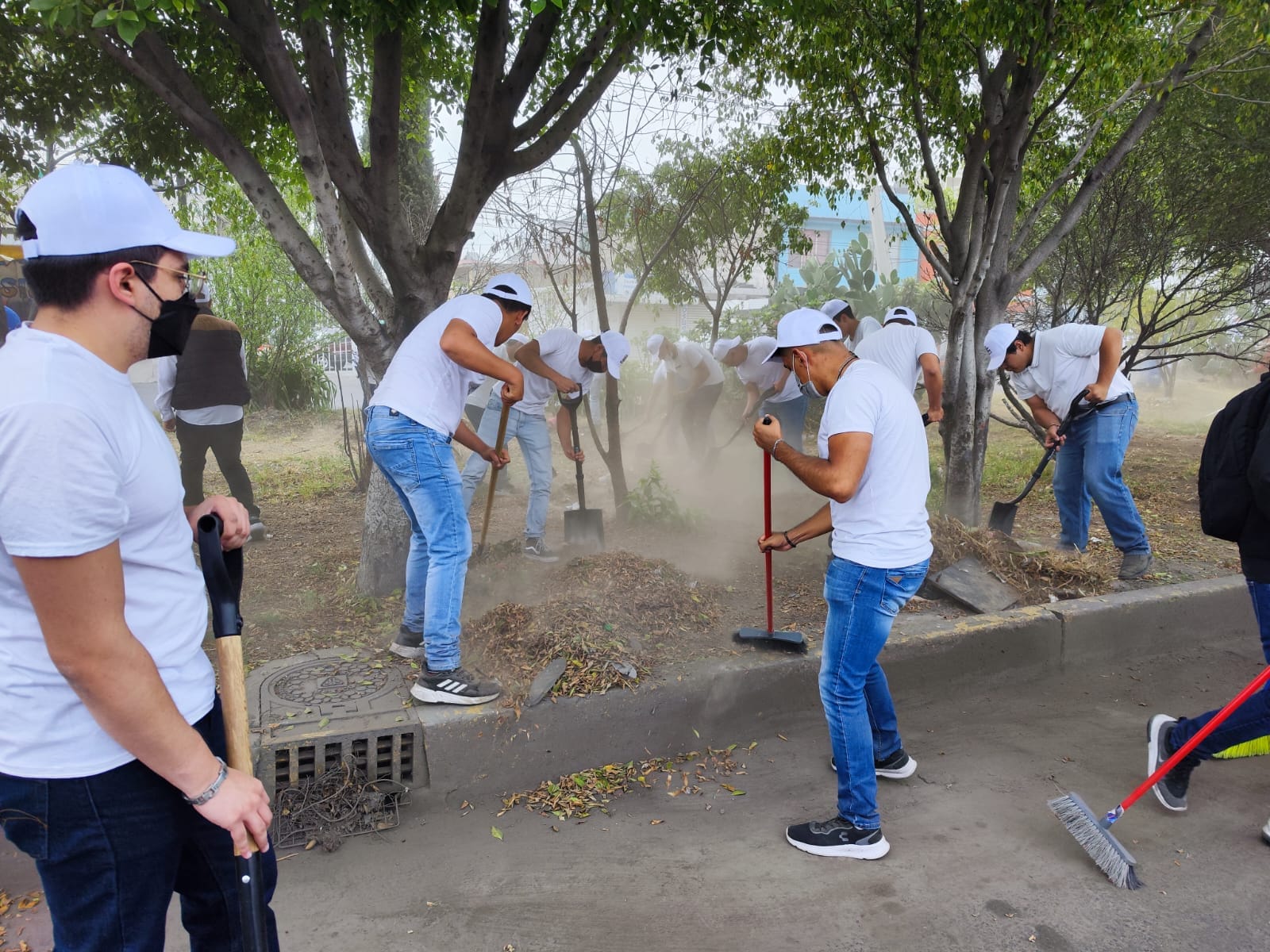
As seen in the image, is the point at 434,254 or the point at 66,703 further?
the point at 434,254

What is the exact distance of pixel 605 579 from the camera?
191 inches

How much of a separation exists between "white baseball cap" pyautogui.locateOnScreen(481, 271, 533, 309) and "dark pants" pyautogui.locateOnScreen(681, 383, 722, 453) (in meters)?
5.01

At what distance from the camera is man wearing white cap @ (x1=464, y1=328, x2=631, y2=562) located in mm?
5930

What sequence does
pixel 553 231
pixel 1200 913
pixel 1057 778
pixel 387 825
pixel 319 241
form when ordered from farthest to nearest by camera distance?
pixel 319 241, pixel 553 231, pixel 1057 778, pixel 387 825, pixel 1200 913

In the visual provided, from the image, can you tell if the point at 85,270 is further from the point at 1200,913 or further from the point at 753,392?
the point at 753,392

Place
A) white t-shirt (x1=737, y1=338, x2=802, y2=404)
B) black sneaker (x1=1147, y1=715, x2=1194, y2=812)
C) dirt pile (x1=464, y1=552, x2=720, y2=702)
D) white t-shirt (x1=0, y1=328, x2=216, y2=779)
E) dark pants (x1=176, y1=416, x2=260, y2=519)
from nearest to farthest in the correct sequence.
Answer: white t-shirt (x1=0, y1=328, x2=216, y2=779) < black sneaker (x1=1147, y1=715, x2=1194, y2=812) < dirt pile (x1=464, y1=552, x2=720, y2=702) < dark pants (x1=176, y1=416, x2=260, y2=519) < white t-shirt (x1=737, y1=338, x2=802, y2=404)

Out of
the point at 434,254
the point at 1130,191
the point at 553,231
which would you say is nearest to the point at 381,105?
the point at 434,254

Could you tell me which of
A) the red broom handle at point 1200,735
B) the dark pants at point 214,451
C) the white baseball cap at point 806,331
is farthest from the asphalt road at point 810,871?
the dark pants at point 214,451

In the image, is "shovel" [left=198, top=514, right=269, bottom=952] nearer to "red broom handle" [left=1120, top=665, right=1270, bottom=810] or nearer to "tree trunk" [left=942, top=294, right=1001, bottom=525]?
"red broom handle" [left=1120, top=665, right=1270, bottom=810]

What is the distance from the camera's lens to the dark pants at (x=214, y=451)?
6.21 meters

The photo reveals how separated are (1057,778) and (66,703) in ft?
12.0

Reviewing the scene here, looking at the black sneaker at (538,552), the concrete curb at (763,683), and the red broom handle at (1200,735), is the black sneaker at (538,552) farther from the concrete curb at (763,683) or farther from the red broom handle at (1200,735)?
the red broom handle at (1200,735)

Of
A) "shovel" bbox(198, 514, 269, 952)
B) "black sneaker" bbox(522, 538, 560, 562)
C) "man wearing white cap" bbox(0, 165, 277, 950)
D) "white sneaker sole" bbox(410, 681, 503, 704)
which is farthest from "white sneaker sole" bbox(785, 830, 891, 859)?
"black sneaker" bbox(522, 538, 560, 562)

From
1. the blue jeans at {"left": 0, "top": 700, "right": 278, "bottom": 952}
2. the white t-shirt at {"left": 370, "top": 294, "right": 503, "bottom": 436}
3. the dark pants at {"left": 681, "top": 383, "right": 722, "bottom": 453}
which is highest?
the white t-shirt at {"left": 370, "top": 294, "right": 503, "bottom": 436}
